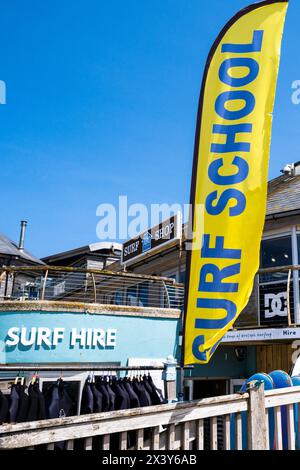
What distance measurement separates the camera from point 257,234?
4.30m

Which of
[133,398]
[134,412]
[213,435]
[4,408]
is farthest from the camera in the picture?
[133,398]

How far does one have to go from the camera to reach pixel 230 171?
442cm

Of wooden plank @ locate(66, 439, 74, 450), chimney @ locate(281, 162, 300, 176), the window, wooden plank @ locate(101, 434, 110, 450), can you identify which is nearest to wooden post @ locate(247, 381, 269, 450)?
wooden plank @ locate(101, 434, 110, 450)

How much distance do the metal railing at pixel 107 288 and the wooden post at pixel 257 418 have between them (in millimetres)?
6640

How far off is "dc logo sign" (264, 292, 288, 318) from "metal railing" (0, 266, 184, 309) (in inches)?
90.2

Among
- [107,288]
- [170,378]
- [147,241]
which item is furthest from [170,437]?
[107,288]

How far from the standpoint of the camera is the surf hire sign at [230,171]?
412cm

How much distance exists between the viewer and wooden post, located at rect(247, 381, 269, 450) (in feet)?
11.8

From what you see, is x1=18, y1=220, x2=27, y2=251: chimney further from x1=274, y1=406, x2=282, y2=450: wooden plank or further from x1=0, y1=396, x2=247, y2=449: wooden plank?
x1=0, y1=396, x2=247, y2=449: wooden plank

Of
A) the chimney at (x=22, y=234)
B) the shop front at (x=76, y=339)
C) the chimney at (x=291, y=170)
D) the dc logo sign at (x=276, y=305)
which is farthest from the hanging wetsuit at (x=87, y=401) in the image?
the chimney at (x=22, y=234)

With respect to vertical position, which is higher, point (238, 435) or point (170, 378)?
point (170, 378)

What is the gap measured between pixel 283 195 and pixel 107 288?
819 cm

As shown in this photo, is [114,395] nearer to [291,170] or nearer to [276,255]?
[276,255]
